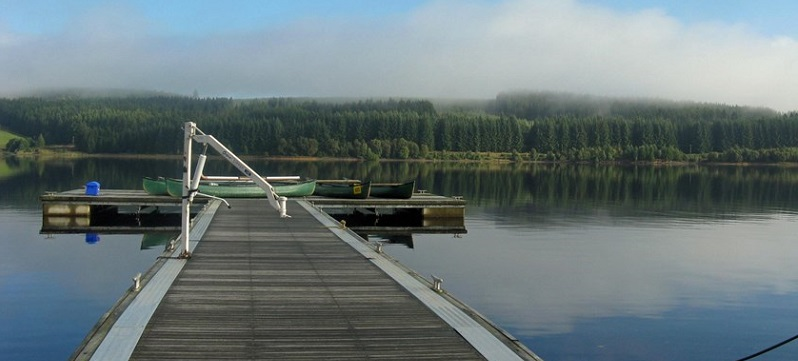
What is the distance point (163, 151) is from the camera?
18125 centimetres

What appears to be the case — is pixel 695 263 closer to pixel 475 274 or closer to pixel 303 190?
pixel 475 274

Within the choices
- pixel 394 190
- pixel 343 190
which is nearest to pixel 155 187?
pixel 343 190

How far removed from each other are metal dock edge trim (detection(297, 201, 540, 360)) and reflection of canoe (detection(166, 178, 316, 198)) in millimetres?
19009

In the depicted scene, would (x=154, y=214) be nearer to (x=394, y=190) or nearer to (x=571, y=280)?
(x=394, y=190)

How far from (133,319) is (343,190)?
27637 millimetres

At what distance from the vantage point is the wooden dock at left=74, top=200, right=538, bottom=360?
954cm

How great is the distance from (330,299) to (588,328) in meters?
6.27

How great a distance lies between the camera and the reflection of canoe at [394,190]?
124 ft

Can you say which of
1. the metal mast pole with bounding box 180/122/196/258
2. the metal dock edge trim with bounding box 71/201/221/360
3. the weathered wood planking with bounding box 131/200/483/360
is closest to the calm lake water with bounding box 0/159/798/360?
the metal dock edge trim with bounding box 71/201/221/360

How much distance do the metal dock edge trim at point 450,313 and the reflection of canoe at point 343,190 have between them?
17901mm

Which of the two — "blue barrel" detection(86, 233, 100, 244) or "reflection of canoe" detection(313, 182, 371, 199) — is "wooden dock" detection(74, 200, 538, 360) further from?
"reflection of canoe" detection(313, 182, 371, 199)

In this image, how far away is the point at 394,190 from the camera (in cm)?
3803

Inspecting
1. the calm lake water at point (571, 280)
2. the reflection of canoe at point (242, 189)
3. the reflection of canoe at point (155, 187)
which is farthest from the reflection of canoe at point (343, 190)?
the reflection of canoe at point (155, 187)

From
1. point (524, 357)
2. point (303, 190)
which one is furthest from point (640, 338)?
point (303, 190)
